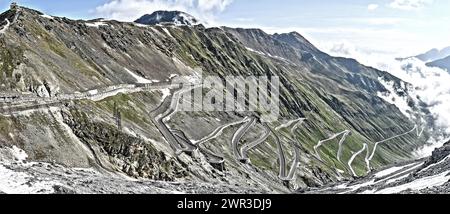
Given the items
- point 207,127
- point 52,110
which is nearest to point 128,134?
point 52,110

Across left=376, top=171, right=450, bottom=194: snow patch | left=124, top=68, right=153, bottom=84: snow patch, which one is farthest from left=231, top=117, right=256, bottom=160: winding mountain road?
left=376, top=171, right=450, bottom=194: snow patch

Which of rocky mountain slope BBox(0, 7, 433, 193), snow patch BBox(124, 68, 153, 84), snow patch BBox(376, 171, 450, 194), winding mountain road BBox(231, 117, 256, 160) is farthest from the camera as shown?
snow patch BBox(124, 68, 153, 84)

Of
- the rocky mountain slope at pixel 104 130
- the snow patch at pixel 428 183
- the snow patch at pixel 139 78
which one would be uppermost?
the snow patch at pixel 139 78

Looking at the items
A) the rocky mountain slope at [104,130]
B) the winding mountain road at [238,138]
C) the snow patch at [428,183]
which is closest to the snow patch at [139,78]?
the rocky mountain slope at [104,130]

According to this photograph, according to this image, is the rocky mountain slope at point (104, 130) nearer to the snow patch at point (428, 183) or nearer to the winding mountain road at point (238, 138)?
the winding mountain road at point (238, 138)

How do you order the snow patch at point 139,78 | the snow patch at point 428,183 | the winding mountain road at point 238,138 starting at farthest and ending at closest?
the snow patch at point 139,78 → the winding mountain road at point 238,138 → the snow patch at point 428,183

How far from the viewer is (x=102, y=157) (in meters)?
88.9

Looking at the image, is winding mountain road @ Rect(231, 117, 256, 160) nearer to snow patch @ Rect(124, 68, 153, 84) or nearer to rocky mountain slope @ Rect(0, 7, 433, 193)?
rocky mountain slope @ Rect(0, 7, 433, 193)

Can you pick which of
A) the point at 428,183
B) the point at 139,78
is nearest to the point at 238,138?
the point at 139,78

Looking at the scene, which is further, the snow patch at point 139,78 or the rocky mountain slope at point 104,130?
the snow patch at point 139,78

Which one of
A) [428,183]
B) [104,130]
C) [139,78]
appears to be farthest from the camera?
[139,78]

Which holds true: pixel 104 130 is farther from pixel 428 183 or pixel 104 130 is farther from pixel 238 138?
pixel 238 138

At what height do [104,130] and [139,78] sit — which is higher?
[139,78]
